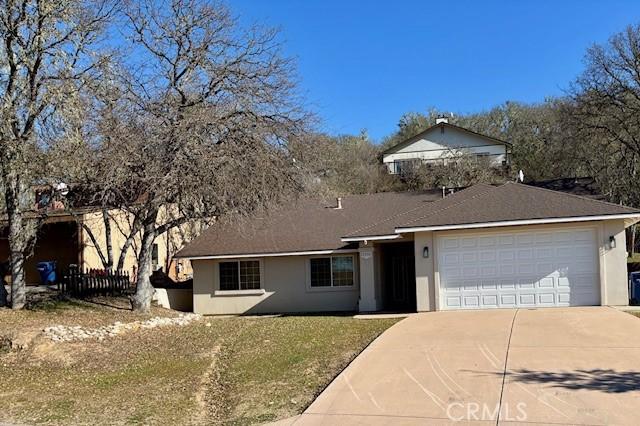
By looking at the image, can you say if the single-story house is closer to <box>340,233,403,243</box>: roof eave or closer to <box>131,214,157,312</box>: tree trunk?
<box>340,233,403,243</box>: roof eave

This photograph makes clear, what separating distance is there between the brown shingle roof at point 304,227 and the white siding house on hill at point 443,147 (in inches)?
669

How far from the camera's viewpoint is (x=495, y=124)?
164 ft

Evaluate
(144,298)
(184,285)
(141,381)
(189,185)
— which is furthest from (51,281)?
(141,381)

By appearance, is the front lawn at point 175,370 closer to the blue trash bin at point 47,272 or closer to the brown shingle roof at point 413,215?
the brown shingle roof at point 413,215

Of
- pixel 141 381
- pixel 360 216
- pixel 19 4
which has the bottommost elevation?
pixel 141 381

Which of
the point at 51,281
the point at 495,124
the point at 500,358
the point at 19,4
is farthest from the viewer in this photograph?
the point at 495,124

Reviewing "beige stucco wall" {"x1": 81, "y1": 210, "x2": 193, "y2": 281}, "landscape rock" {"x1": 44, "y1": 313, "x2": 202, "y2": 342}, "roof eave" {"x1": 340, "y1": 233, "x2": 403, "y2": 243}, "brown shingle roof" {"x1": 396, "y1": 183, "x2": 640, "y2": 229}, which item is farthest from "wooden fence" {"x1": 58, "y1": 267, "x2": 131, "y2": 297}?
"brown shingle roof" {"x1": 396, "y1": 183, "x2": 640, "y2": 229}

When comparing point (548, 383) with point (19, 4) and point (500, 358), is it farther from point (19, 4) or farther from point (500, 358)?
point (19, 4)

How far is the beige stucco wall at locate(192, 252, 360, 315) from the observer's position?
72.2 ft

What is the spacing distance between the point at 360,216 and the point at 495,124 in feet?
97.9

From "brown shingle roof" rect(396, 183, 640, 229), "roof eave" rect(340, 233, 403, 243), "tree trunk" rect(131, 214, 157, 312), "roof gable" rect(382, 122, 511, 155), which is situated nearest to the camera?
"brown shingle roof" rect(396, 183, 640, 229)

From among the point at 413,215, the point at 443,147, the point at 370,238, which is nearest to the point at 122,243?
the point at 370,238

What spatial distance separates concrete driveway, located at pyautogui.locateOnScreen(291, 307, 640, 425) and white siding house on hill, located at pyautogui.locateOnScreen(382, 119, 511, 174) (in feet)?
93.1

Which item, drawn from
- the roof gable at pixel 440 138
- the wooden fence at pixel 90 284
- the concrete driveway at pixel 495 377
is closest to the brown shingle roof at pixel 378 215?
the wooden fence at pixel 90 284
